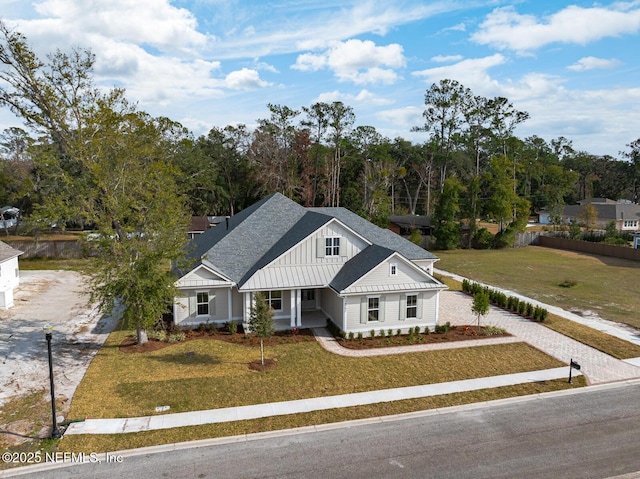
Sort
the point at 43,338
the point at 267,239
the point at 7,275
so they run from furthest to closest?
the point at 7,275
the point at 267,239
the point at 43,338

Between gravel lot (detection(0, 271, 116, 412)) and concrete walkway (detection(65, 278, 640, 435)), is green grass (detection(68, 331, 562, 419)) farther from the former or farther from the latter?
gravel lot (detection(0, 271, 116, 412))

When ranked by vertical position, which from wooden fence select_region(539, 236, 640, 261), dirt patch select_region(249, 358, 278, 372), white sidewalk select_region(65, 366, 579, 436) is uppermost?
wooden fence select_region(539, 236, 640, 261)

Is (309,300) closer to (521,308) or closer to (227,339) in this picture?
(227,339)

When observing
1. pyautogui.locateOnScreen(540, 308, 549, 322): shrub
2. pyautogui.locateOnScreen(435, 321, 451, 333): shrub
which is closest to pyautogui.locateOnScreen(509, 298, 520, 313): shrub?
pyautogui.locateOnScreen(540, 308, 549, 322): shrub

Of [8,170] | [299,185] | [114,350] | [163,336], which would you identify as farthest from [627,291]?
[8,170]

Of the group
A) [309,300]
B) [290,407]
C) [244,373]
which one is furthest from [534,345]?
[244,373]

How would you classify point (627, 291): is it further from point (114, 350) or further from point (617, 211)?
point (617, 211)

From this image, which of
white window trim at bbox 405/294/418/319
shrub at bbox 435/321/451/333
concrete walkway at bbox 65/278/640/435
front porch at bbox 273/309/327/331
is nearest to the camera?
concrete walkway at bbox 65/278/640/435
